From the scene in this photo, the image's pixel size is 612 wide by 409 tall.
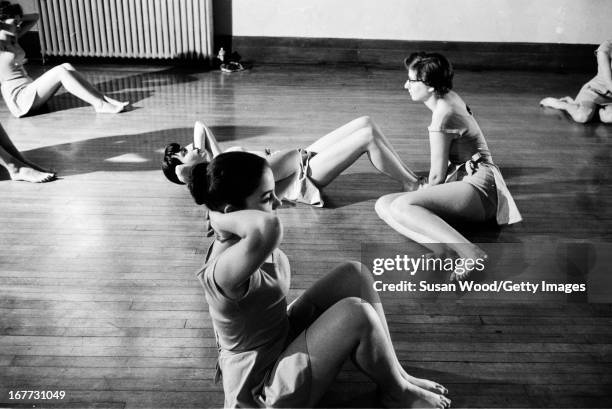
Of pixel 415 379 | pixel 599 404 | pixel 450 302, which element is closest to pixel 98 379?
pixel 415 379

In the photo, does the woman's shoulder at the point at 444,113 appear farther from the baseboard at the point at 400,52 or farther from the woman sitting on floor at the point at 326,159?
the baseboard at the point at 400,52

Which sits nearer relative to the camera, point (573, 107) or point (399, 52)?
point (573, 107)

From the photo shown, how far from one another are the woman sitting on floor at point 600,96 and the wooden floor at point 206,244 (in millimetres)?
134

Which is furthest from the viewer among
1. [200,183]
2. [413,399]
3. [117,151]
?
[117,151]

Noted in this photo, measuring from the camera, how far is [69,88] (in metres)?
4.96

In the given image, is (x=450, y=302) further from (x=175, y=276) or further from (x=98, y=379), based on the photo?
(x=98, y=379)

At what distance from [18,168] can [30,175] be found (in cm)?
9

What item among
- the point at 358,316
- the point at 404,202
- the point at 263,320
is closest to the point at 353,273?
the point at 358,316

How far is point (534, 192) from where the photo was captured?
3.64 m

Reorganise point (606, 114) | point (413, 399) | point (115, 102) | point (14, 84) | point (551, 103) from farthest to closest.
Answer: point (551, 103)
point (115, 102)
point (606, 114)
point (14, 84)
point (413, 399)

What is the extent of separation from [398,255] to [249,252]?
1.58 meters

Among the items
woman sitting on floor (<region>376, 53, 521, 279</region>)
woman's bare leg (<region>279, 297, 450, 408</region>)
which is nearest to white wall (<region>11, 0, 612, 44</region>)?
woman sitting on floor (<region>376, 53, 521, 279</region>)

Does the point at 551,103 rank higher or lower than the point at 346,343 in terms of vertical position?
lower

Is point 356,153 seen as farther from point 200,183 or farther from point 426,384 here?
point 200,183
